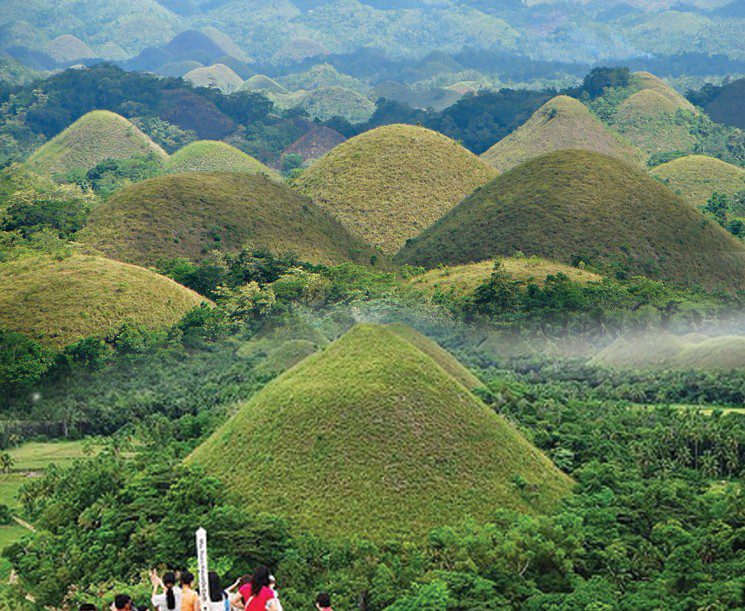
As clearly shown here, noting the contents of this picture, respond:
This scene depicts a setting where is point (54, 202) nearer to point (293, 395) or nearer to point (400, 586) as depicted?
point (293, 395)

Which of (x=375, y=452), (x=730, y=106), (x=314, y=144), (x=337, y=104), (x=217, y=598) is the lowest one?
(x=314, y=144)

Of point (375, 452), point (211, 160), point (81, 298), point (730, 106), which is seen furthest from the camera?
point (730, 106)

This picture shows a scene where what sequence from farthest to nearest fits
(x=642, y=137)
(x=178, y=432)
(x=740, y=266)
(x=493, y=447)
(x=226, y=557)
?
(x=642, y=137)
(x=740, y=266)
(x=178, y=432)
(x=493, y=447)
(x=226, y=557)

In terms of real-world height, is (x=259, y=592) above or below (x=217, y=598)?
above

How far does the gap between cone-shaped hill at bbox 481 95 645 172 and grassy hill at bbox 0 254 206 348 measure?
56.3 m

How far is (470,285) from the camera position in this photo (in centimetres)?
5547

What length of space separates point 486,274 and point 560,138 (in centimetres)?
5270

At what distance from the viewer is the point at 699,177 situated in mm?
96688

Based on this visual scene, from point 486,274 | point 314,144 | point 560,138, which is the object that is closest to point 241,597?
point 486,274

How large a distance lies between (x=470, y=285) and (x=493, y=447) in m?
27.9

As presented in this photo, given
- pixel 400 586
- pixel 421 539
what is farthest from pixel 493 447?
pixel 400 586

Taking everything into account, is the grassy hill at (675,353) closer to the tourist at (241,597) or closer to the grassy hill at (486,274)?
the grassy hill at (486,274)

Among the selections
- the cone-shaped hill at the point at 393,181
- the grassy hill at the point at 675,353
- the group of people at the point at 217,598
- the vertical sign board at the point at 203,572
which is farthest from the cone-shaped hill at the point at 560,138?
the vertical sign board at the point at 203,572

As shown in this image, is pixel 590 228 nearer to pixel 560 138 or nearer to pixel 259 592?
pixel 560 138
